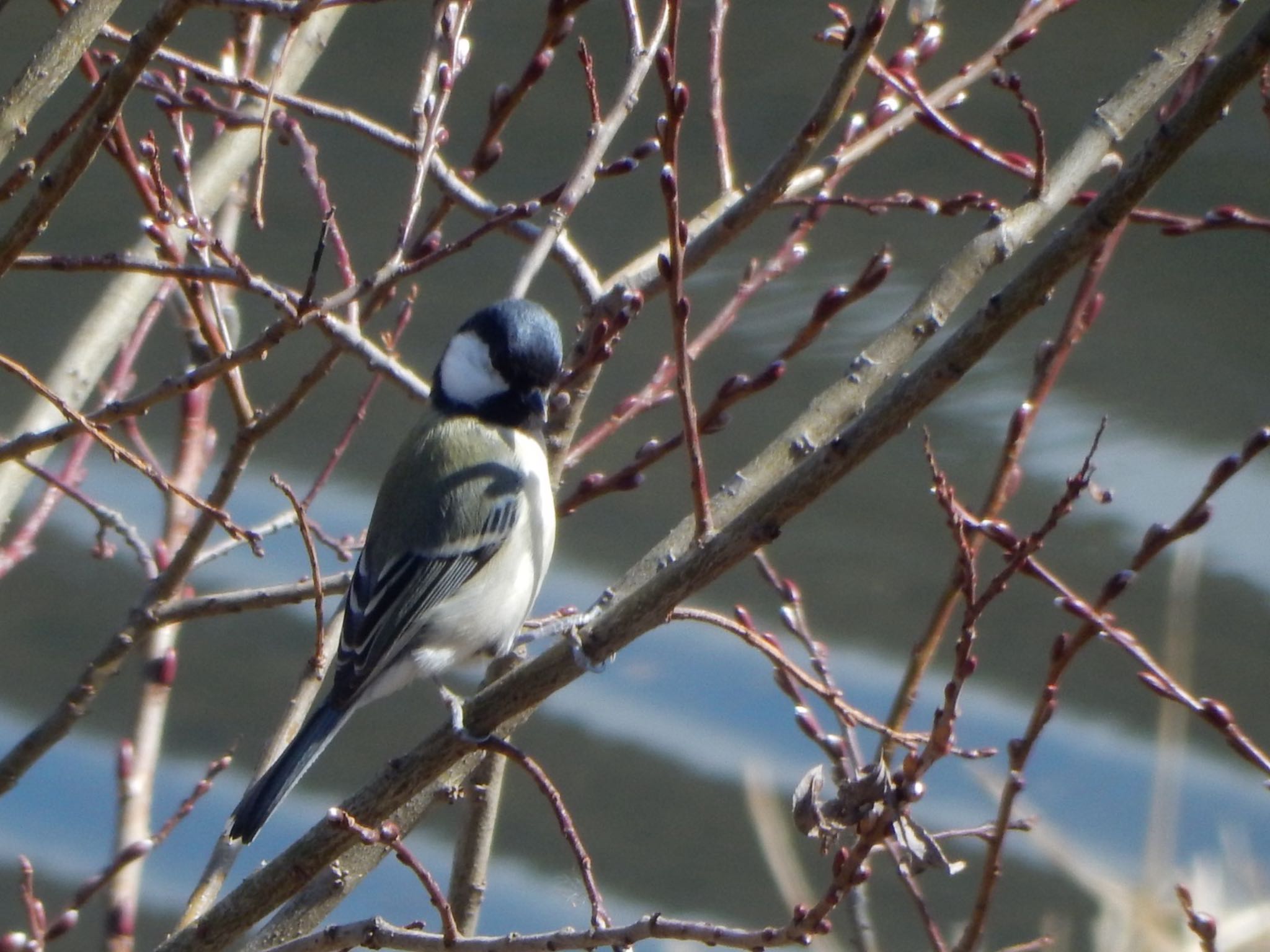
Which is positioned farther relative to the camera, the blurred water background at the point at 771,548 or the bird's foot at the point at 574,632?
the blurred water background at the point at 771,548

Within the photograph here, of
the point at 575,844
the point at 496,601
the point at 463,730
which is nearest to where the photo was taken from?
the point at 575,844

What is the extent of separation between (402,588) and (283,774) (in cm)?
47

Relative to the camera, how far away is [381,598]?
2.57 metres

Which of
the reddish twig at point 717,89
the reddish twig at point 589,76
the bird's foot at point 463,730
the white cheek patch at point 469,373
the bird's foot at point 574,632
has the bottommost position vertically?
the bird's foot at point 463,730

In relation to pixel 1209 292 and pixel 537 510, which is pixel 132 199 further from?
pixel 1209 292

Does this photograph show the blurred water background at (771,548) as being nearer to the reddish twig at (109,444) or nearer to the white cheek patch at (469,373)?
the white cheek patch at (469,373)

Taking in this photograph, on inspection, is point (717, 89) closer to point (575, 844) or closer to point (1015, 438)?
point (1015, 438)

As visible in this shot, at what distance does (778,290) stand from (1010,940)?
184 cm

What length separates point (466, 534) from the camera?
2719 millimetres

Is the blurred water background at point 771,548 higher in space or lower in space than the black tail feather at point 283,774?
higher

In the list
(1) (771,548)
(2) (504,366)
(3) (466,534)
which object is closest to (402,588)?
(3) (466,534)

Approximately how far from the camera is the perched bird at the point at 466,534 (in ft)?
8.38

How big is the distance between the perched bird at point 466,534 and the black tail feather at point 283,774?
9 cm

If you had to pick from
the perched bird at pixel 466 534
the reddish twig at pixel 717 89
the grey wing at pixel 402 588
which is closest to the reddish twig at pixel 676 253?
the reddish twig at pixel 717 89
